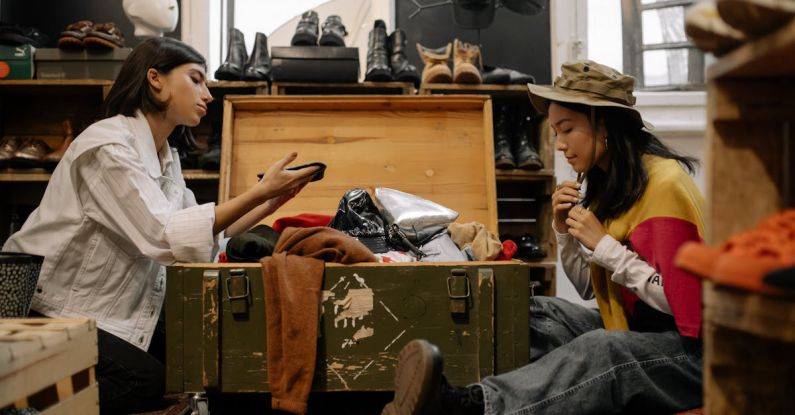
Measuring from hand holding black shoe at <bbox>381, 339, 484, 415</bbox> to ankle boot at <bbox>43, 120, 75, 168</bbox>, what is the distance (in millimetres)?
2130

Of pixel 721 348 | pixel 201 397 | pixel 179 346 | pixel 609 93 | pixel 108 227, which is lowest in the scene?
pixel 201 397

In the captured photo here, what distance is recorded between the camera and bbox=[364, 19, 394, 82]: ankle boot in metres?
2.93

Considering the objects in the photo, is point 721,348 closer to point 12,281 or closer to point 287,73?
point 12,281

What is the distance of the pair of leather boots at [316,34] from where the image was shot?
294 centimetres

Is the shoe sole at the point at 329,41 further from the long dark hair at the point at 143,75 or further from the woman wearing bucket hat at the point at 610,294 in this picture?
the woman wearing bucket hat at the point at 610,294

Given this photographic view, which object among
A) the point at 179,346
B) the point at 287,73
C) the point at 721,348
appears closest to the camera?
the point at 721,348

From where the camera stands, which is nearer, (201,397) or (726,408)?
(726,408)

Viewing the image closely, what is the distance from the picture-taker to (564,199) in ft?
6.17

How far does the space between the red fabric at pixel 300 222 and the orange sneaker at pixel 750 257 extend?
1.49 meters

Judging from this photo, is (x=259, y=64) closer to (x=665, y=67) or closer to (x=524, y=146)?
(x=524, y=146)

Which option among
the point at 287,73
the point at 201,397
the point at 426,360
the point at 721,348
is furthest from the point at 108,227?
the point at 721,348

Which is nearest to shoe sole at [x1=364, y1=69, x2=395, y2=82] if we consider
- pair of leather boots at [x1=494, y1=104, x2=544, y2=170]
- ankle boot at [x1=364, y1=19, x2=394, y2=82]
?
ankle boot at [x1=364, y1=19, x2=394, y2=82]

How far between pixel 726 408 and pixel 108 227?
5.13 feet

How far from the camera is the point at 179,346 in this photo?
165 centimetres
